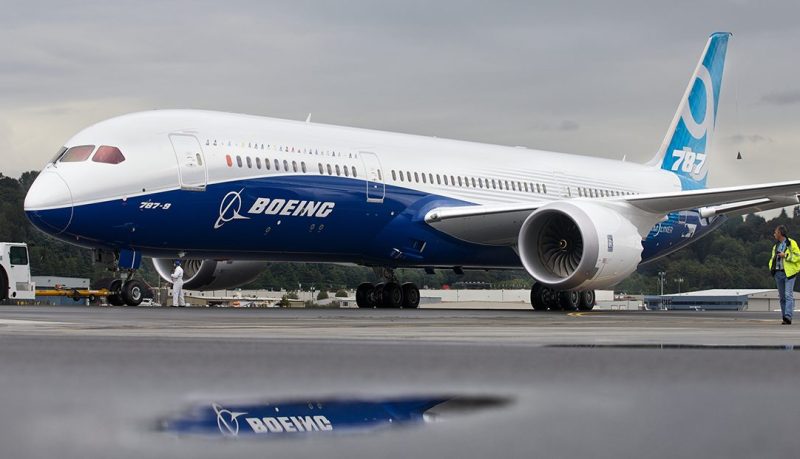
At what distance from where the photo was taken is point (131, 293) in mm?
21266

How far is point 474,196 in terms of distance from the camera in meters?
27.0

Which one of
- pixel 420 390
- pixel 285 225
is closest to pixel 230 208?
pixel 285 225

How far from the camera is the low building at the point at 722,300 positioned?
2282 inches

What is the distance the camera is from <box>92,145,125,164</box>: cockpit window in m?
20.6

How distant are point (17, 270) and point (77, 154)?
13.6 metres

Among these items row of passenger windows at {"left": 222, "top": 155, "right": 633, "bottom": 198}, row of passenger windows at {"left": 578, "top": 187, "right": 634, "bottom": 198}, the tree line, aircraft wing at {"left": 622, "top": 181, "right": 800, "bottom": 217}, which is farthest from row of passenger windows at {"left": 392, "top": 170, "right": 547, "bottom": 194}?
the tree line

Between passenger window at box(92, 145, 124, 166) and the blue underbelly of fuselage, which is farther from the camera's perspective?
passenger window at box(92, 145, 124, 166)

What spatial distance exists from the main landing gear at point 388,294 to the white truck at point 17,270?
35.0ft

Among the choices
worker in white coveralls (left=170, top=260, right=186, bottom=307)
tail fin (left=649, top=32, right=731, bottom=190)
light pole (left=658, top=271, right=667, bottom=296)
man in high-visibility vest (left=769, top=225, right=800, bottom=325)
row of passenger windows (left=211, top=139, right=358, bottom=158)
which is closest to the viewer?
man in high-visibility vest (left=769, top=225, right=800, bottom=325)

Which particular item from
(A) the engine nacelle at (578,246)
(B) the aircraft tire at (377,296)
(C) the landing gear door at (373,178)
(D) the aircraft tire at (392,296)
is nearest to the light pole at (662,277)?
(D) the aircraft tire at (392,296)

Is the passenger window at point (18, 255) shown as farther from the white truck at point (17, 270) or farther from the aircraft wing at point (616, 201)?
the aircraft wing at point (616, 201)

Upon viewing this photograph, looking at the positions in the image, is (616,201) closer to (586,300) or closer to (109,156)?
(586,300)

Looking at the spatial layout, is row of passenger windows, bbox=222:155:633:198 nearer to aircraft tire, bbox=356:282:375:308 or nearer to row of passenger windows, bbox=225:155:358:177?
row of passenger windows, bbox=225:155:358:177

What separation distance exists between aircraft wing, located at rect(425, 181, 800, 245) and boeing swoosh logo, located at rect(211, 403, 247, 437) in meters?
18.9
